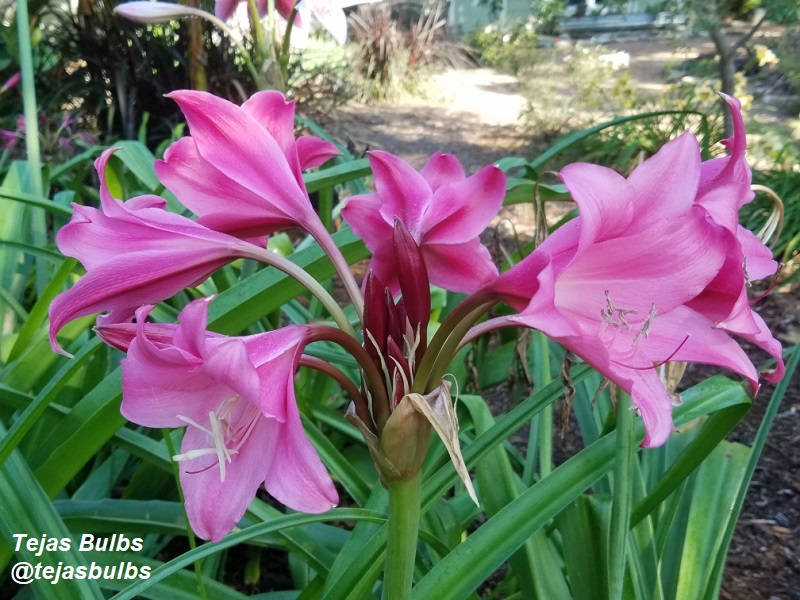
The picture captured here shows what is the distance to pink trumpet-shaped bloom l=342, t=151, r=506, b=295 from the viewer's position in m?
0.62

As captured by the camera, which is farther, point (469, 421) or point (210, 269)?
point (469, 421)

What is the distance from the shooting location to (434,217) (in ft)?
2.08

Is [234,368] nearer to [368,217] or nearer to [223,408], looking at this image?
[223,408]

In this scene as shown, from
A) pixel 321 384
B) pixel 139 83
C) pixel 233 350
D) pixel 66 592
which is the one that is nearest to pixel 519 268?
pixel 233 350

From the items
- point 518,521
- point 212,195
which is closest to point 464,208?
point 212,195

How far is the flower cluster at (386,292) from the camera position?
0.52 metres

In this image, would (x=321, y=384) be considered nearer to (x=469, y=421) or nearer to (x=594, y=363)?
(x=469, y=421)

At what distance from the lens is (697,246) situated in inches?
20.5

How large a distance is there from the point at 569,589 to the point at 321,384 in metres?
0.85

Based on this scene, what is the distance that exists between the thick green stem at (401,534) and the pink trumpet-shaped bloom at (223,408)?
73mm

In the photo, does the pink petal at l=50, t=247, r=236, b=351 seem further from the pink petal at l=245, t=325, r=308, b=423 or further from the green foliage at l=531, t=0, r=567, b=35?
the green foliage at l=531, t=0, r=567, b=35

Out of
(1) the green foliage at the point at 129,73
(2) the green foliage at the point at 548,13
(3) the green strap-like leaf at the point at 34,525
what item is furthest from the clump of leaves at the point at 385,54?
(3) the green strap-like leaf at the point at 34,525

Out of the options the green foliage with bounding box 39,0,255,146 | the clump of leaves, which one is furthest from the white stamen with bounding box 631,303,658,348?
the clump of leaves

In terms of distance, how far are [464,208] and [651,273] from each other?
0.18 meters
